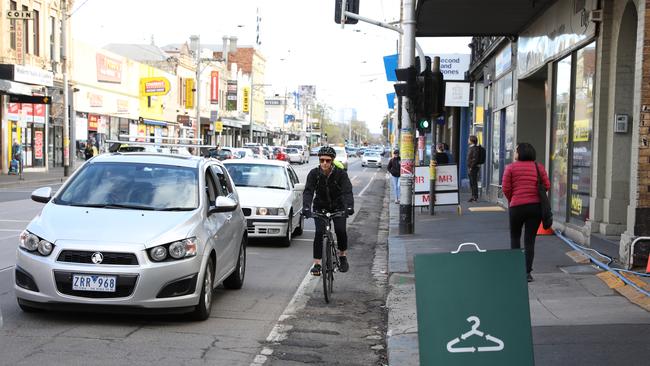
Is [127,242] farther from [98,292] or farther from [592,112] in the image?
[592,112]

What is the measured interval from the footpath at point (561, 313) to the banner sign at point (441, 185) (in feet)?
17.2

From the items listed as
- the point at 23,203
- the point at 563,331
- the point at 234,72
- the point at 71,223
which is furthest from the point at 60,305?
the point at 234,72

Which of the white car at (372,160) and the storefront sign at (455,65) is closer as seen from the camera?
the storefront sign at (455,65)

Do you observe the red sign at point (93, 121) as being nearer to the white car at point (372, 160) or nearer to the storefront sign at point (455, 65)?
the white car at point (372, 160)

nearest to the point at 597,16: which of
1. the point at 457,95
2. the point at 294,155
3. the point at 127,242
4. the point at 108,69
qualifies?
the point at 127,242

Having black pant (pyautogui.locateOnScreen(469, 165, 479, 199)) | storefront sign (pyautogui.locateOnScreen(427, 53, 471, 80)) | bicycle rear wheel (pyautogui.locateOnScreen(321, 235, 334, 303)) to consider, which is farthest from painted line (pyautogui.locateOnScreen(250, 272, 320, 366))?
storefront sign (pyautogui.locateOnScreen(427, 53, 471, 80))

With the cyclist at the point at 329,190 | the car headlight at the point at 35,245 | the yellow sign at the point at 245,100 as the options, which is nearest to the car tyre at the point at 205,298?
the car headlight at the point at 35,245

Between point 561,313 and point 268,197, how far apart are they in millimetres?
7456

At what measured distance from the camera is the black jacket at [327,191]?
31.3 ft

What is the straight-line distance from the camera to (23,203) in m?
21.2

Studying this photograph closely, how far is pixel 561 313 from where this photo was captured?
7.60 m

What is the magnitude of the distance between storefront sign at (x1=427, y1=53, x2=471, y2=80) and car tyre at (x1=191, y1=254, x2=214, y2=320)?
82.9 ft

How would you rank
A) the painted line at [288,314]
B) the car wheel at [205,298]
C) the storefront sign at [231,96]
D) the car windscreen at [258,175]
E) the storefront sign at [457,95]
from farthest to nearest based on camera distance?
1. the storefront sign at [231,96]
2. the storefront sign at [457,95]
3. the car windscreen at [258,175]
4. the car wheel at [205,298]
5. the painted line at [288,314]

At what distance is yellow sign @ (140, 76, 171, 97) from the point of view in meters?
54.9
